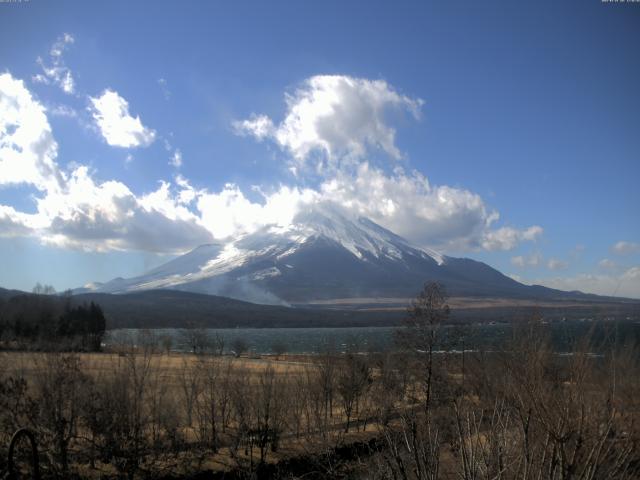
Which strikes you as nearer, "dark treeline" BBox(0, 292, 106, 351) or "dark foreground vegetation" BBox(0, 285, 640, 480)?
"dark foreground vegetation" BBox(0, 285, 640, 480)

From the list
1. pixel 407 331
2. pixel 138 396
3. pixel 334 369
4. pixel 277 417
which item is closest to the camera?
pixel 138 396

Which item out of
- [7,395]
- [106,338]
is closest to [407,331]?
[7,395]

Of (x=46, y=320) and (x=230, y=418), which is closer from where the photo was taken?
(x=230, y=418)

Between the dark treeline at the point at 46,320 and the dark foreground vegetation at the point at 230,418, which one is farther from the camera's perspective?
the dark treeline at the point at 46,320

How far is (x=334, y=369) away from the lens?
4009 centimetres

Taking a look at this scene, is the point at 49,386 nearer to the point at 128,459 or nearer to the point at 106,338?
the point at 128,459

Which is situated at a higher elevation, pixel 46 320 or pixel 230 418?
pixel 46 320

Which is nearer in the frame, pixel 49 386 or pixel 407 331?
pixel 49 386

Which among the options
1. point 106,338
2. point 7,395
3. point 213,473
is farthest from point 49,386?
point 106,338

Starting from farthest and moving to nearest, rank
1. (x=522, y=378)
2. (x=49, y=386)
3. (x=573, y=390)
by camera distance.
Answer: (x=49, y=386) < (x=522, y=378) < (x=573, y=390)

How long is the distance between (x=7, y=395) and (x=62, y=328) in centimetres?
7559

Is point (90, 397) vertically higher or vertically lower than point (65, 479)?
higher

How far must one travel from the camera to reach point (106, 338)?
101188 mm

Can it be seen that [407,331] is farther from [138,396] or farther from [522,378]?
[522,378]
